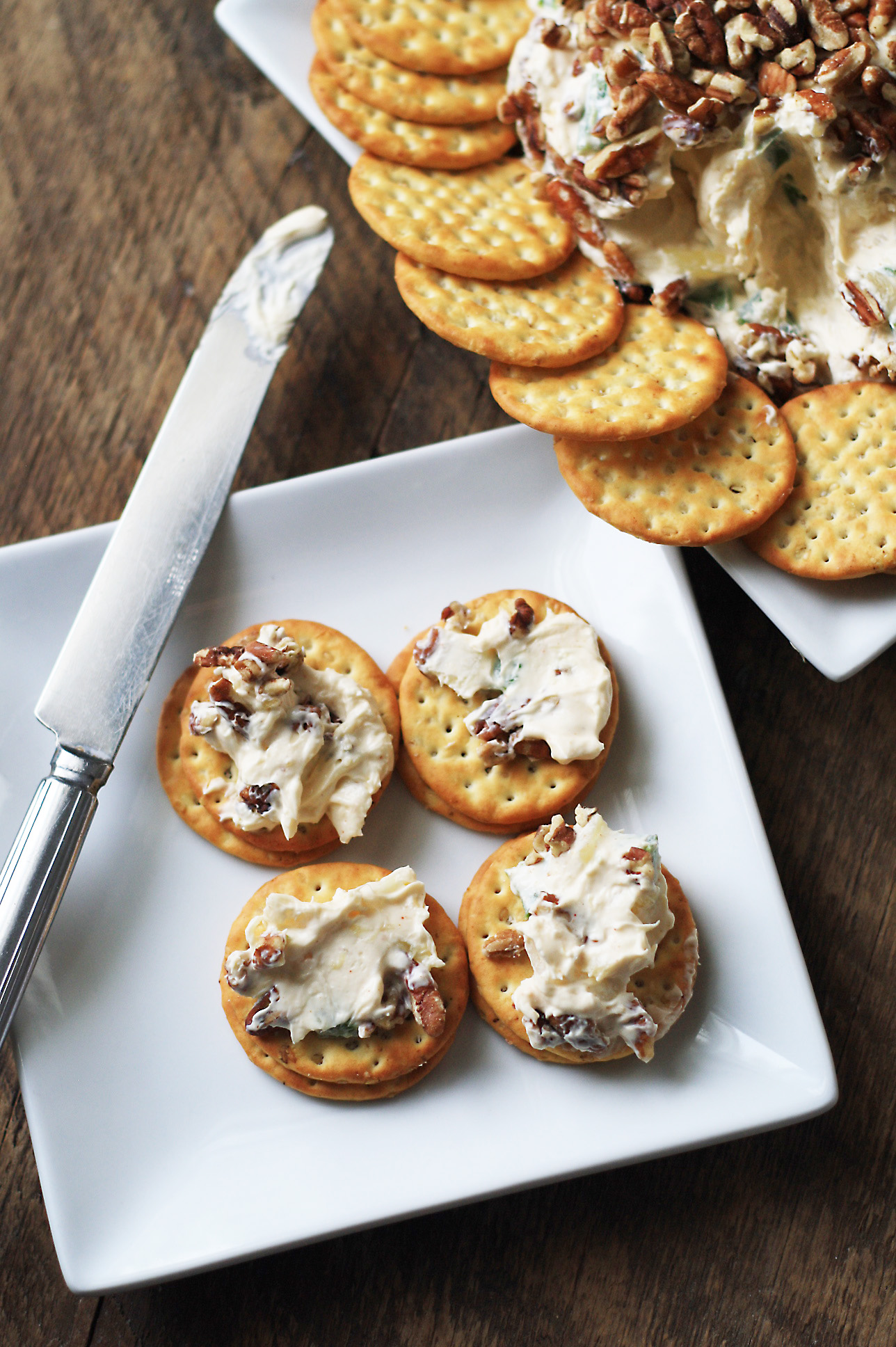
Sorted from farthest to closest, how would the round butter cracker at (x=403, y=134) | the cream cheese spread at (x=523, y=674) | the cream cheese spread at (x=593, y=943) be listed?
the round butter cracker at (x=403, y=134) < the cream cheese spread at (x=523, y=674) < the cream cheese spread at (x=593, y=943)

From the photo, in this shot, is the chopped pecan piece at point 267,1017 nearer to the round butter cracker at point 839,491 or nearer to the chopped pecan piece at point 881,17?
the round butter cracker at point 839,491

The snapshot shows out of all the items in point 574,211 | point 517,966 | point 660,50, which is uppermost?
point 660,50

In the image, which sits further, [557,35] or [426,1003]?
[557,35]

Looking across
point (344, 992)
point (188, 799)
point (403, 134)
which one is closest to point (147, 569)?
point (188, 799)

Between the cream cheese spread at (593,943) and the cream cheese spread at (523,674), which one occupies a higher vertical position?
the cream cheese spread at (523,674)

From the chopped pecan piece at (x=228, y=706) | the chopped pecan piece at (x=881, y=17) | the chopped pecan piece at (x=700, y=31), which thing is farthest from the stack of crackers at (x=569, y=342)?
the chopped pecan piece at (x=228, y=706)

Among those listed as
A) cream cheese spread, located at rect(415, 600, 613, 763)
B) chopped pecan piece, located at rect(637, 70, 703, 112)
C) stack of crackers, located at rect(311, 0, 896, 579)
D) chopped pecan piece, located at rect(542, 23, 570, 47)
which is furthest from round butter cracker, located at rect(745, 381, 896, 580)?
chopped pecan piece, located at rect(542, 23, 570, 47)

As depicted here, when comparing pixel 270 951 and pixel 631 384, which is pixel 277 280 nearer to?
pixel 631 384
